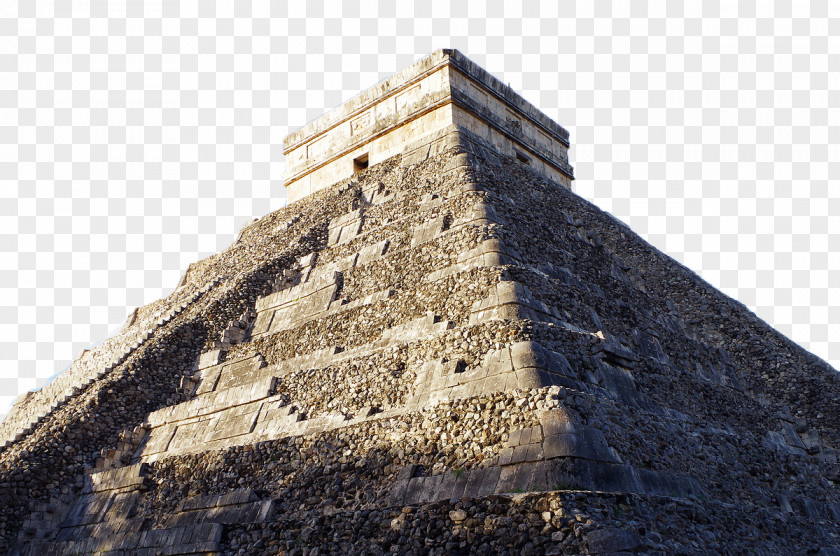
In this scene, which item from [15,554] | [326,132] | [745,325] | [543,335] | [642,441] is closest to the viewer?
[642,441]

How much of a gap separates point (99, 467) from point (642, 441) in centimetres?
881

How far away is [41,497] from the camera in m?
12.1

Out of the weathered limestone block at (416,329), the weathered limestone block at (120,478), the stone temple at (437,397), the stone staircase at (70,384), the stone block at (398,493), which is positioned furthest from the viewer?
the stone staircase at (70,384)

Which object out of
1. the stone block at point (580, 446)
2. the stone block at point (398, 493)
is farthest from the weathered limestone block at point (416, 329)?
the stone block at point (580, 446)

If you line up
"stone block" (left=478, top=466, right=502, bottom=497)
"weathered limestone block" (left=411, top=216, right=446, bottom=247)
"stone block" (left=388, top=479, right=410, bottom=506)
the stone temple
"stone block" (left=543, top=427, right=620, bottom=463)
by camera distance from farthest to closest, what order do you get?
"weathered limestone block" (left=411, top=216, right=446, bottom=247), "stone block" (left=388, top=479, right=410, bottom=506), the stone temple, "stone block" (left=478, top=466, right=502, bottom=497), "stone block" (left=543, top=427, right=620, bottom=463)

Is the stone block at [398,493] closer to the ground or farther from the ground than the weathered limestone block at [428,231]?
closer to the ground

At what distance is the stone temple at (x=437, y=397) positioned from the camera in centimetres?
826

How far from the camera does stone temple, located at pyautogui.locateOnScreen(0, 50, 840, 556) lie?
8258mm

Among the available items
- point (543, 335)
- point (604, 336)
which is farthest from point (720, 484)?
point (543, 335)

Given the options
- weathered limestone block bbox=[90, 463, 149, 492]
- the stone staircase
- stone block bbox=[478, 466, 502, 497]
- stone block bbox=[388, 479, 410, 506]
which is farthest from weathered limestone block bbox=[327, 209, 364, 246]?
stone block bbox=[478, 466, 502, 497]

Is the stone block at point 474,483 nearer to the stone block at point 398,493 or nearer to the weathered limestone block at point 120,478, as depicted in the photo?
the stone block at point 398,493

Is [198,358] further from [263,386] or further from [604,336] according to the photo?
[604,336]

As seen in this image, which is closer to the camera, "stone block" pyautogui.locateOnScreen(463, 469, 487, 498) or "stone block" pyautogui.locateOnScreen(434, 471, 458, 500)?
"stone block" pyautogui.locateOnScreen(463, 469, 487, 498)

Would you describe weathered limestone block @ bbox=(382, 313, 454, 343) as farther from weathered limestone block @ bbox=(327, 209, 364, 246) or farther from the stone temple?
weathered limestone block @ bbox=(327, 209, 364, 246)
